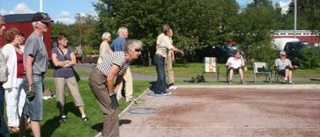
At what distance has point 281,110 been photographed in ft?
33.7

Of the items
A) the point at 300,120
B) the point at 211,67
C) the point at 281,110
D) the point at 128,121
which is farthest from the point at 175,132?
the point at 211,67

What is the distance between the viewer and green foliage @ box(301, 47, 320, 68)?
83.0 ft

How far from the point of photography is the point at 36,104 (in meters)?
6.23

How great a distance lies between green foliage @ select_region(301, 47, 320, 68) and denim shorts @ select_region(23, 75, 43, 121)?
2162cm

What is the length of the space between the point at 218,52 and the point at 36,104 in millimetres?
33528

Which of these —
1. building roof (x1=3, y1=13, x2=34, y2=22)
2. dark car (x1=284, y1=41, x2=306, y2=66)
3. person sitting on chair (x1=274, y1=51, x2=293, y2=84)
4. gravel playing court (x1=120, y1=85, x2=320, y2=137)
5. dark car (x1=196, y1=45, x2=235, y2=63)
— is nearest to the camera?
gravel playing court (x1=120, y1=85, x2=320, y2=137)

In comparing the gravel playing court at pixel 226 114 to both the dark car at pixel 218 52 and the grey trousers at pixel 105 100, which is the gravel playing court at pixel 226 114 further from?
the dark car at pixel 218 52

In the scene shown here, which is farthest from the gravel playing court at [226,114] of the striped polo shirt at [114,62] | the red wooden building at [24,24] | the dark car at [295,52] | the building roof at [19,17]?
the building roof at [19,17]

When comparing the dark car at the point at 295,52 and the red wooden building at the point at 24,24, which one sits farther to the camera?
the dark car at the point at 295,52

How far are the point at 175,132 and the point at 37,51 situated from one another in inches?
115

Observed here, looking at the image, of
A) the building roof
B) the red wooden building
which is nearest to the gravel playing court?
the red wooden building

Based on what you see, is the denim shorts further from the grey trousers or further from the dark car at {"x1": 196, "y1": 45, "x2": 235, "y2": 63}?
the dark car at {"x1": 196, "y1": 45, "x2": 235, "y2": 63}

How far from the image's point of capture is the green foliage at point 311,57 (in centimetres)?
2530

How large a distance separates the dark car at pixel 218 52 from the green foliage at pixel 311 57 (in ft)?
38.2
